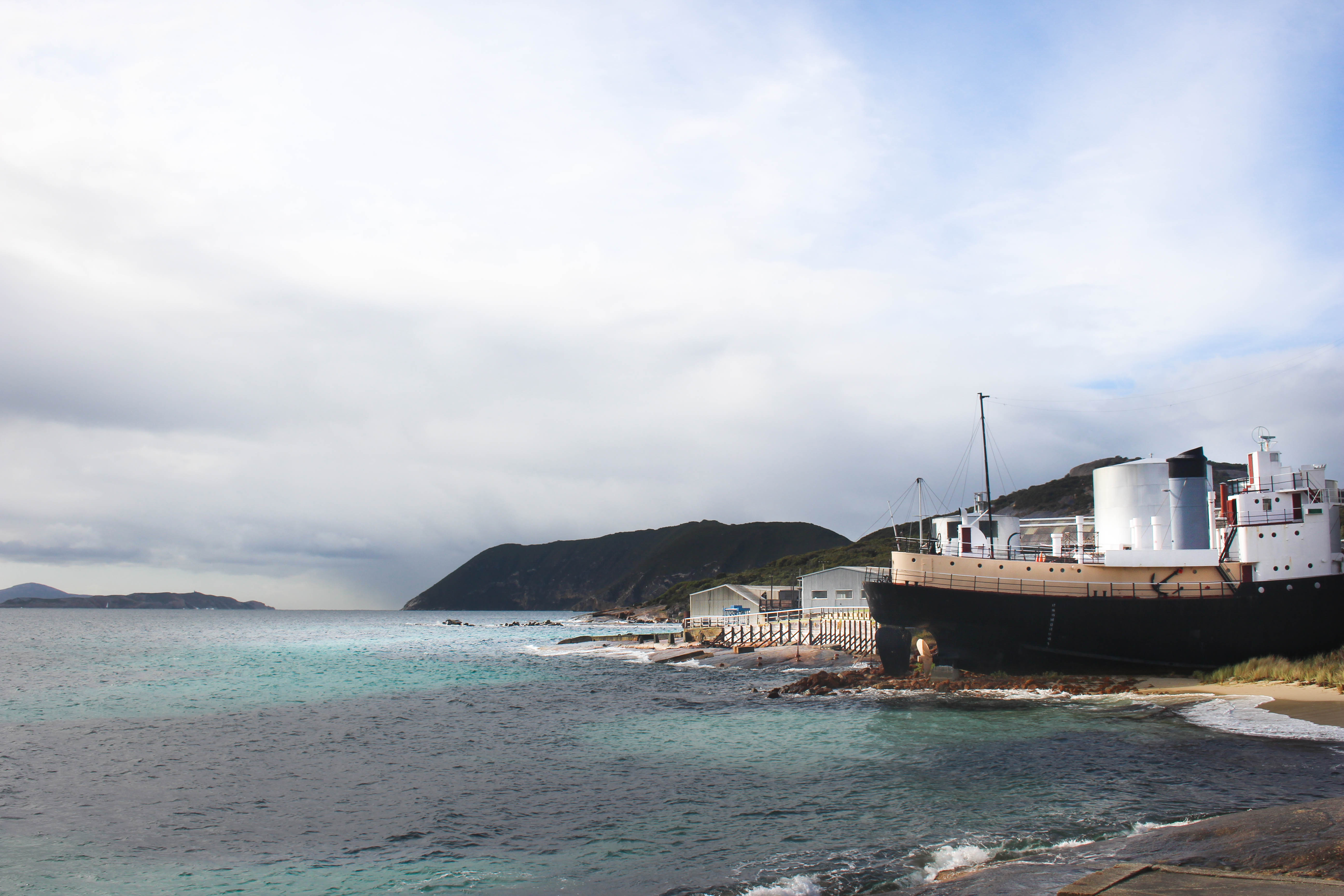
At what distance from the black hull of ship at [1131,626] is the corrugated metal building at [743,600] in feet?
132

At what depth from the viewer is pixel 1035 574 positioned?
32.8m

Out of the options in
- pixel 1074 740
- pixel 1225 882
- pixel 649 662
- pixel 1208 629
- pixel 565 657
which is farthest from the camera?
pixel 565 657

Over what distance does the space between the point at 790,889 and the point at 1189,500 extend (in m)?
29.6

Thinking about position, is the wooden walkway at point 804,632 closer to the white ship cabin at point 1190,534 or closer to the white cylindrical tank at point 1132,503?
the white ship cabin at point 1190,534

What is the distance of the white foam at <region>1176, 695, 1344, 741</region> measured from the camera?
20.2m

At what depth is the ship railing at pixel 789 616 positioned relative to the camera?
56625 mm

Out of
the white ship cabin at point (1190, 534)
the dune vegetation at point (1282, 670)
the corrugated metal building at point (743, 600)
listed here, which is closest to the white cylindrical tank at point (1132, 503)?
the white ship cabin at point (1190, 534)

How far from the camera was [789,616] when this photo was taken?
66.2 meters

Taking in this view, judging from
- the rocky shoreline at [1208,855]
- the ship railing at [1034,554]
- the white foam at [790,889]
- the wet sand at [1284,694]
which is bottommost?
the wet sand at [1284,694]

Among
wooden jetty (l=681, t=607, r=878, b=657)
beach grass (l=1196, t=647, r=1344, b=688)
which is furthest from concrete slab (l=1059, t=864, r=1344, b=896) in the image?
wooden jetty (l=681, t=607, r=878, b=657)

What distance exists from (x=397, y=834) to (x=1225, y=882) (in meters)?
13.0

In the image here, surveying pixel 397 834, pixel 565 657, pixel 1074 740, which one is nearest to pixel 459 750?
pixel 397 834

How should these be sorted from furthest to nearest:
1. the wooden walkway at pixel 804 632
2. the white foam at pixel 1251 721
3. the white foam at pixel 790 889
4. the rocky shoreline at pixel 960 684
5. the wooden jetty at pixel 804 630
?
the wooden jetty at pixel 804 630
the wooden walkway at pixel 804 632
the rocky shoreline at pixel 960 684
the white foam at pixel 1251 721
the white foam at pixel 790 889

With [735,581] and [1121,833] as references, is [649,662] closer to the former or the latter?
[1121,833]
